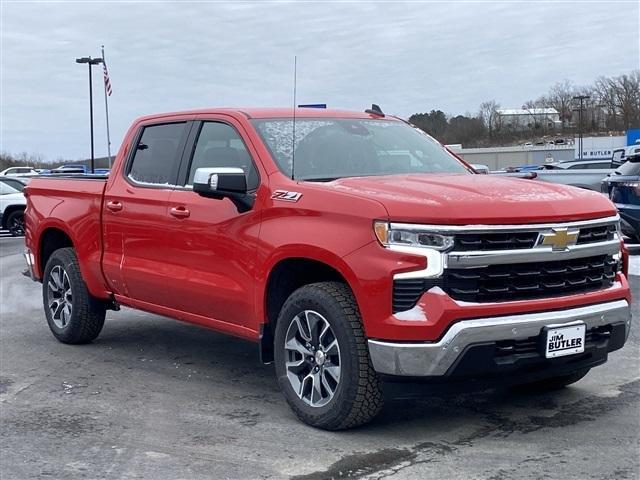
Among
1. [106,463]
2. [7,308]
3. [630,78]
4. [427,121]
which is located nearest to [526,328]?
[106,463]

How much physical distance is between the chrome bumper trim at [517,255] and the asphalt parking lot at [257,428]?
29.1 inches

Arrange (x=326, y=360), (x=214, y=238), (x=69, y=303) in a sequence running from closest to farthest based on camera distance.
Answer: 1. (x=326, y=360)
2. (x=214, y=238)
3. (x=69, y=303)

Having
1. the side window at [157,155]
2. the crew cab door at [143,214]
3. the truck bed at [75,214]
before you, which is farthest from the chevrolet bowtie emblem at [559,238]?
the truck bed at [75,214]

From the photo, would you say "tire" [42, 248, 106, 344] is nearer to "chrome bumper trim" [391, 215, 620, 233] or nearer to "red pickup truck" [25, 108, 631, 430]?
"red pickup truck" [25, 108, 631, 430]

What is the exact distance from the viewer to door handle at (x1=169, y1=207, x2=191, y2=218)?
237 inches

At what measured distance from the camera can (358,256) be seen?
4.69m

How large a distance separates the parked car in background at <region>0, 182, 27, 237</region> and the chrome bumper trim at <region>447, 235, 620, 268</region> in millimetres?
17939

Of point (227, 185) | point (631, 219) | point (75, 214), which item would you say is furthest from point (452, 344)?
point (631, 219)

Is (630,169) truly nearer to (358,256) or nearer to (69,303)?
(69,303)

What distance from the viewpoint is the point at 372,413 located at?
190 inches

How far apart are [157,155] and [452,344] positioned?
3.23 meters

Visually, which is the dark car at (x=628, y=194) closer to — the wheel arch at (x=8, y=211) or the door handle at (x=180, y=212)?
the door handle at (x=180, y=212)

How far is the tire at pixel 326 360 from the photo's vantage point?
4746mm

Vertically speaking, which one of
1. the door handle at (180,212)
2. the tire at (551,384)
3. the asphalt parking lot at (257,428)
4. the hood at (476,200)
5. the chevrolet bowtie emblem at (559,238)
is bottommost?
the asphalt parking lot at (257,428)
